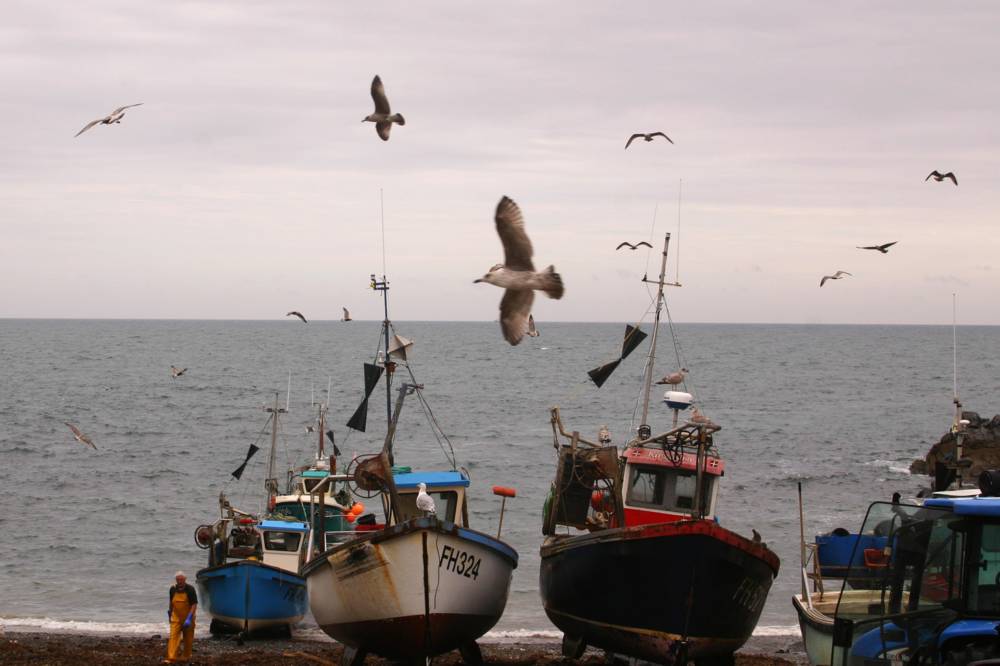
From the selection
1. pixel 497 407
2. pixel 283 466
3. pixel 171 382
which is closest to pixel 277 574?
pixel 283 466

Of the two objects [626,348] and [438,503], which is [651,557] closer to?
[438,503]

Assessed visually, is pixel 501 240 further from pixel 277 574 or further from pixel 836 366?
pixel 836 366

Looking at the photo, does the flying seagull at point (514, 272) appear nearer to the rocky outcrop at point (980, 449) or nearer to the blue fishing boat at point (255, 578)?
the blue fishing boat at point (255, 578)

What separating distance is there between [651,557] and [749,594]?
1.62 m

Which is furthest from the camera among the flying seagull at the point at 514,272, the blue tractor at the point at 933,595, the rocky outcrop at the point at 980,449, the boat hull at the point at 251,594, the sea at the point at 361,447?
the rocky outcrop at the point at 980,449

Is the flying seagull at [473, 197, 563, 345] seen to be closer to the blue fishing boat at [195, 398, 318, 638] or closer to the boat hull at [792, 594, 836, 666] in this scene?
the boat hull at [792, 594, 836, 666]

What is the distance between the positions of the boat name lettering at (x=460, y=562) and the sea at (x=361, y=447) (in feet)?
7.33

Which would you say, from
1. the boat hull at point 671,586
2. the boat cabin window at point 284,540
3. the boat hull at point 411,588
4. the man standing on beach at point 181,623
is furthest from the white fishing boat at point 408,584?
the boat cabin window at point 284,540

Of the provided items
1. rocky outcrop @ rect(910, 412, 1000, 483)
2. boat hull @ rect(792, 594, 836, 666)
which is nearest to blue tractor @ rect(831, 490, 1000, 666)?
boat hull @ rect(792, 594, 836, 666)

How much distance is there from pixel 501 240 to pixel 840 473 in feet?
121

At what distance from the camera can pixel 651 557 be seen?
16391 millimetres

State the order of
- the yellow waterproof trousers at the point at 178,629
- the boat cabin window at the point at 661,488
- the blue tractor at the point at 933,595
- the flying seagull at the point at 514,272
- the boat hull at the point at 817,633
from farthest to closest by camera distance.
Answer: the yellow waterproof trousers at the point at 178,629 → the boat cabin window at the point at 661,488 → the flying seagull at the point at 514,272 → the boat hull at the point at 817,633 → the blue tractor at the point at 933,595

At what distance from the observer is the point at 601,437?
64.5 ft

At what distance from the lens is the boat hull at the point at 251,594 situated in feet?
75.7
